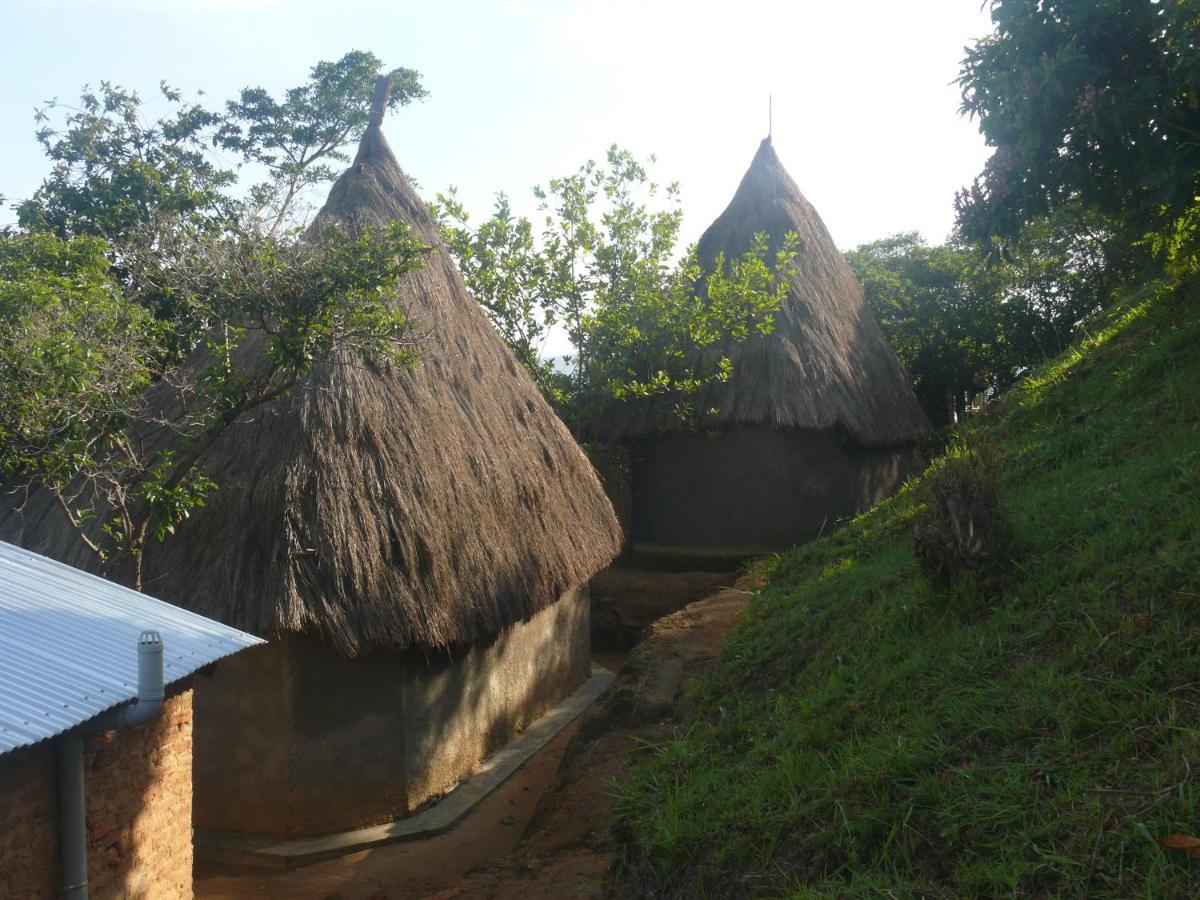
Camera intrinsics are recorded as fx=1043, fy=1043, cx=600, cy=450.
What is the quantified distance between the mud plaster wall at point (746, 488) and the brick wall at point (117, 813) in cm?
926

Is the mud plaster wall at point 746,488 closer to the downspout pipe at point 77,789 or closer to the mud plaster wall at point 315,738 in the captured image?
the mud plaster wall at point 315,738

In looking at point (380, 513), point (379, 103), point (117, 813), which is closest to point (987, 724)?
point (117, 813)

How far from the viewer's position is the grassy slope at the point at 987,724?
3.24 metres

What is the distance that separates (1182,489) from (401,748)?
508 cm

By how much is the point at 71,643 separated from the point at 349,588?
288 cm

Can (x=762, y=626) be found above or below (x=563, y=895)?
above

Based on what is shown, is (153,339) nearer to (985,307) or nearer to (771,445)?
(771,445)

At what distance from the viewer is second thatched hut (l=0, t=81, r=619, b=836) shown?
677 centimetres

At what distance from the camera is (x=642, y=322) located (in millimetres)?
13031

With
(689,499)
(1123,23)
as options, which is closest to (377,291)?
(1123,23)

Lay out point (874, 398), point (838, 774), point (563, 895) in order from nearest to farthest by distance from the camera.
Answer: point (838, 774) → point (563, 895) → point (874, 398)

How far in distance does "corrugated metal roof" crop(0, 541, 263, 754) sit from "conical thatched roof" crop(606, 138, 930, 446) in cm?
923

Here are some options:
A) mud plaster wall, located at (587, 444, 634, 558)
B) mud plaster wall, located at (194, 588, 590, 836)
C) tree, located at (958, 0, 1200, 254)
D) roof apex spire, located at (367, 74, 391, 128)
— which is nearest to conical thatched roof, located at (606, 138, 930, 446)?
mud plaster wall, located at (587, 444, 634, 558)

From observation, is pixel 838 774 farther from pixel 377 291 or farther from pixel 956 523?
pixel 377 291
